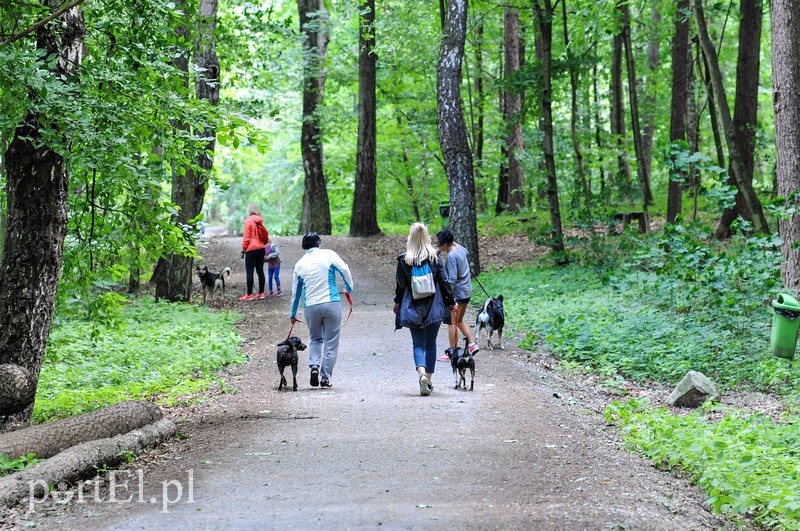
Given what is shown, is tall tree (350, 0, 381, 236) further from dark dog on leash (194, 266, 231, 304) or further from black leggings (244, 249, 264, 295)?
dark dog on leash (194, 266, 231, 304)

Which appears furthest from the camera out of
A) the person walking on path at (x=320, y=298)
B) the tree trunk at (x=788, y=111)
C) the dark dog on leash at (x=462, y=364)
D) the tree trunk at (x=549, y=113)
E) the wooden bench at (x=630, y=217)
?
the wooden bench at (x=630, y=217)

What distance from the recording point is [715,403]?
31.9 feet

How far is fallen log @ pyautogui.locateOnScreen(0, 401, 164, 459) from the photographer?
6.96 metres

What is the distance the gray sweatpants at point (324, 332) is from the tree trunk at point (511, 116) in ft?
60.0

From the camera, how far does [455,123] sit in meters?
19.9

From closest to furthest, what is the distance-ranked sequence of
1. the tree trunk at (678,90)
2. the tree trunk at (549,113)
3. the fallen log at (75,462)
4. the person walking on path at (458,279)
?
the fallen log at (75,462) → the person walking on path at (458,279) → the tree trunk at (549,113) → the tree trunk at (678,90)

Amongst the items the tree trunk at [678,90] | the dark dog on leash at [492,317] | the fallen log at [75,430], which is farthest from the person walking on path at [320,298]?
the tree trunk at [678,90]

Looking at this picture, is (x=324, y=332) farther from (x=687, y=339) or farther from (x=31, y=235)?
(x=687, y=339)

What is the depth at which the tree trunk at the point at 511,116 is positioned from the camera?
96.7 ft

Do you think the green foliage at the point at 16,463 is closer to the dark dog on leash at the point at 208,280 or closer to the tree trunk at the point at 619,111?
the dark dog on leash at the point at 208,280

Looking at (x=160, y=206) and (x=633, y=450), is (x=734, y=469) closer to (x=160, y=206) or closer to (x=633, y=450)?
(x=633, y=450)

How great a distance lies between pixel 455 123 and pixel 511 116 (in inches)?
363

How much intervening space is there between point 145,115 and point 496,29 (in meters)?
29.1

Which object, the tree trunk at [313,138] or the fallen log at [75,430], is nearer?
the fallen log at [75,430]
